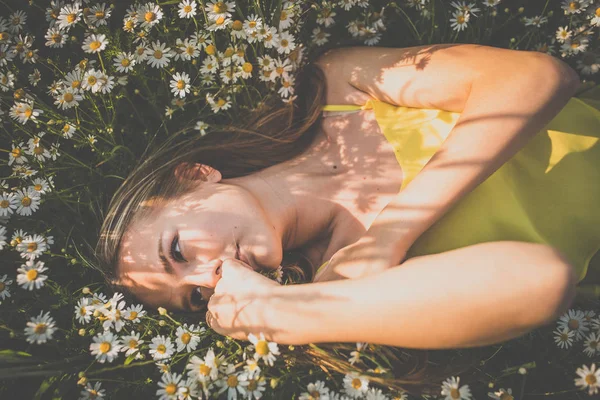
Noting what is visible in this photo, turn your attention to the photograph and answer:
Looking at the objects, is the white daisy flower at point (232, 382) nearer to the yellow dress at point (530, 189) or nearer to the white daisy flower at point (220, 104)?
the yellow dress at point (530, 189)

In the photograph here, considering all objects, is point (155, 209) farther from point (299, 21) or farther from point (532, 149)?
point (532, 149)

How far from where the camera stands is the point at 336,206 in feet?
6.51

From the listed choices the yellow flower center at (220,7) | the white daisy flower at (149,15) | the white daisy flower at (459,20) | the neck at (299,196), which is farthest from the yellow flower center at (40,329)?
the white daisy flower at (459,20)

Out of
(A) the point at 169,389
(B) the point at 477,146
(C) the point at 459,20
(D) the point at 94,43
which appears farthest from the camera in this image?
(C) the point at 459,20

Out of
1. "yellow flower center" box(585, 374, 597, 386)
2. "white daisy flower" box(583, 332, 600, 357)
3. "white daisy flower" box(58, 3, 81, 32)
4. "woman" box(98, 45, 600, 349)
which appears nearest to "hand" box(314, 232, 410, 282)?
"woman" box(98, 45, 600, 349)

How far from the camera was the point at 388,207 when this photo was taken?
1.63 m

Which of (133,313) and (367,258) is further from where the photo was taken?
(133,313)

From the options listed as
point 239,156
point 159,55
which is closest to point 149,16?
point 159,55

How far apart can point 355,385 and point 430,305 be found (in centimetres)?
54

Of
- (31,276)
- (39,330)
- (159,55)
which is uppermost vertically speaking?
(159,55)

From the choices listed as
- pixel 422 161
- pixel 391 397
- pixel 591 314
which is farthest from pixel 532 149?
pixel 391 397

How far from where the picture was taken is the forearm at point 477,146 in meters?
1.57

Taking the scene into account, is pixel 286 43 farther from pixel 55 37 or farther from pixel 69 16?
pixel 55 37

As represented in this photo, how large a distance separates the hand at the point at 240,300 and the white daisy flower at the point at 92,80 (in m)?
1.01
